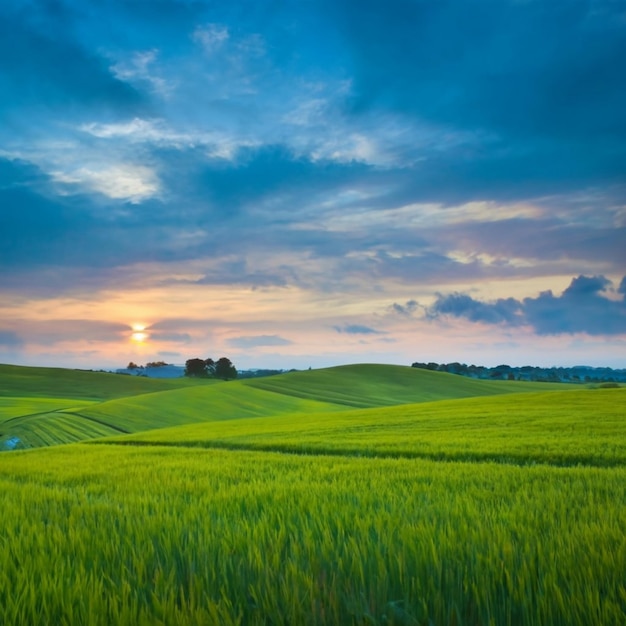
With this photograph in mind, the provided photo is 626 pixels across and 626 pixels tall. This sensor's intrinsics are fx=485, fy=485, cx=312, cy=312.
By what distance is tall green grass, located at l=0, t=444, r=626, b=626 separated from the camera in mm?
2408

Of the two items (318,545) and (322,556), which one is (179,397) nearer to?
(318,545)

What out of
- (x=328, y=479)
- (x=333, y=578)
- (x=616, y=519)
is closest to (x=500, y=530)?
(x=616, y=519)

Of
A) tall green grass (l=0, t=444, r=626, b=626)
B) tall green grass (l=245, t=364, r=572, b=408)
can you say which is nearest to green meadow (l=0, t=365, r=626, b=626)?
tall green grass (l=0, t=444, r=626, b=626)

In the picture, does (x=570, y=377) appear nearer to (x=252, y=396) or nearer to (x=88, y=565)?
(x=252, y=396)

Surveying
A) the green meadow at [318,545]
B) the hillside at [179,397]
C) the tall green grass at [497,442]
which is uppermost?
the green meadow at [318,545]

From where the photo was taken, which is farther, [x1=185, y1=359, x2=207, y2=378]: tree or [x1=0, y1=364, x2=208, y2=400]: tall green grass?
[x1=185, y1=359, x2=207, y2=378]: tree

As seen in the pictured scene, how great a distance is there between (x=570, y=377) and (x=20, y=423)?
158m

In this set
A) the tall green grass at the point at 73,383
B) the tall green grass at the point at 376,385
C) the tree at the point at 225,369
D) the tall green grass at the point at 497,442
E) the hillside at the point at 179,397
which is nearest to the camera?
the tall green grass at the point at 497,442

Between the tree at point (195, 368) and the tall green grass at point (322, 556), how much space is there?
413 feet

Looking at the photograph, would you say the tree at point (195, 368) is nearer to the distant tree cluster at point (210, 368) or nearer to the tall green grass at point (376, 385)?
the distant tree cluster at point (210, 368)

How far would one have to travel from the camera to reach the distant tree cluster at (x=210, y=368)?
129 meters

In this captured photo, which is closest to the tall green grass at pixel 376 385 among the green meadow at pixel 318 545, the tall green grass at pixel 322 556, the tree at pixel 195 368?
the tree at pixel 195 368

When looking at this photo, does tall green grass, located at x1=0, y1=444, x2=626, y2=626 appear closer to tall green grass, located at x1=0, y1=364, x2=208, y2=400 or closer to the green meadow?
the green meadow

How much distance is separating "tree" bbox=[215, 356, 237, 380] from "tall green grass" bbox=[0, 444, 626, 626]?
124 m
